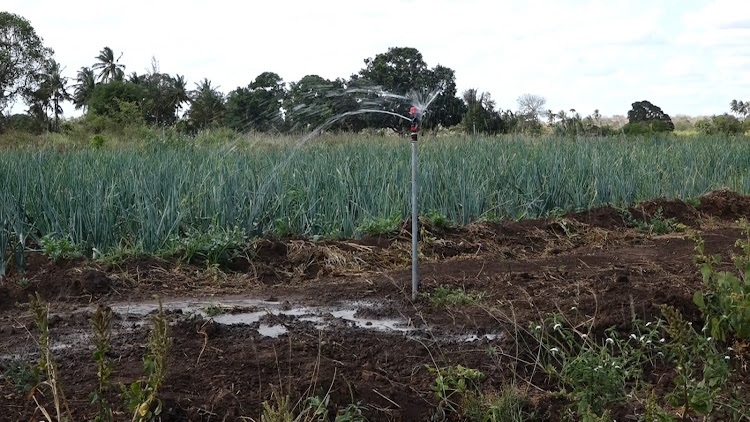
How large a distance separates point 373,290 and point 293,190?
238 cm

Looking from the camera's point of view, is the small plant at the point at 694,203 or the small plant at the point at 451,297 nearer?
the small plant at the point at 451,297

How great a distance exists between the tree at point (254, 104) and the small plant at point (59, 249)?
751cm

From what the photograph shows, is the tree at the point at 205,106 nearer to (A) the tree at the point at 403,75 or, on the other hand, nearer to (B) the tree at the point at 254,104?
(B) the tree at the point at 254,104

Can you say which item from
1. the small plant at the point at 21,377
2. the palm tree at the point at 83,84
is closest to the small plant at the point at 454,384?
the small plant at the point at 21,377

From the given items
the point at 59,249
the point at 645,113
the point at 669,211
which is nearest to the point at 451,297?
the point at 59,249

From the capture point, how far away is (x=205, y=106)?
24078 mm

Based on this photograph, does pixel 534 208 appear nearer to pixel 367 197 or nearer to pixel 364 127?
pixel 367 197

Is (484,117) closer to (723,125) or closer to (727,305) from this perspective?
(723,125)

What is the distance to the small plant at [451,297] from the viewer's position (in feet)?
14.0

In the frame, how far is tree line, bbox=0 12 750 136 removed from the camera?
22.3ft

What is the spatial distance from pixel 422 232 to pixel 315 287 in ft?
4.74

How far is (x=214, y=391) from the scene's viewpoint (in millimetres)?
Result: 2824

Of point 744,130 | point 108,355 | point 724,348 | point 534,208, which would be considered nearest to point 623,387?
point 724,348

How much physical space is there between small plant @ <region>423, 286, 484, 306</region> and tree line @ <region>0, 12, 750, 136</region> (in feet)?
3.43
